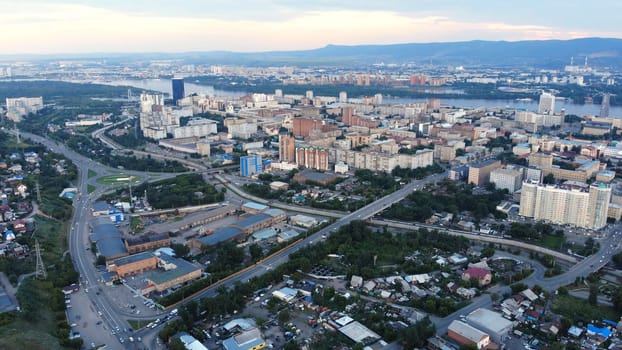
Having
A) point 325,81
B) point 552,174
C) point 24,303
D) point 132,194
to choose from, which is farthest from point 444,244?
point 325,81

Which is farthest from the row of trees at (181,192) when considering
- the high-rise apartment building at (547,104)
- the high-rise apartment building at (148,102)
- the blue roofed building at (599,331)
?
the high-rise apartment building at (547,104)

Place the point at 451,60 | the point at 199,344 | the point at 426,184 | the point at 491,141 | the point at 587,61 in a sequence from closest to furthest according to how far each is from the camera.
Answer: the point at 199,344 < the point at 426,184 < the point at 491,141 < the point at 587,61 < the point at 451,60

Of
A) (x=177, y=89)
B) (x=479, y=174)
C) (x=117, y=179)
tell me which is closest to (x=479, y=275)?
(x=479, y=174)

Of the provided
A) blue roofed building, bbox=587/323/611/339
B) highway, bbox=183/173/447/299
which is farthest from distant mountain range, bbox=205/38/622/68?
blue roofed building, bbox=587/323/611/339

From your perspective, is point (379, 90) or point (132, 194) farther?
point (379, 90)

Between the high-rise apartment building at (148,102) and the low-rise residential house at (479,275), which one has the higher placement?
the high-rise apartment building at (148,102)

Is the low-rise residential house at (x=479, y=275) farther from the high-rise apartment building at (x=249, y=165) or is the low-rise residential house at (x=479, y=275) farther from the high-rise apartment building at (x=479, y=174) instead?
the high-rise apartment building at (x=249, y=165)

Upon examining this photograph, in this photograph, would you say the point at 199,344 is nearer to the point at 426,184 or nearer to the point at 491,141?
the point at 426,184
